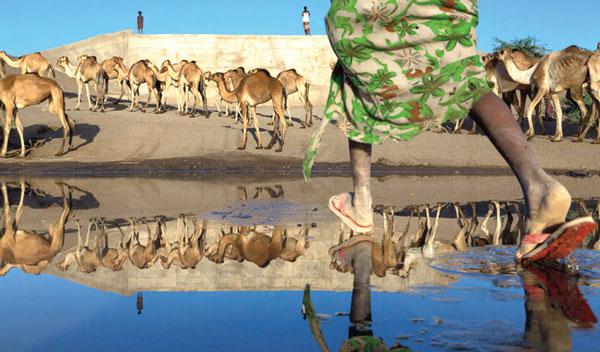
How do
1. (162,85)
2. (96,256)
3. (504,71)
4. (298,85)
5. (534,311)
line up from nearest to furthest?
1. (534,311)
2. (96,256)
3. (504,71)
4. (298,85)
5. (162,85)

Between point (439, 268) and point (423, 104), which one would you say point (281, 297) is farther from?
point (423, 104)

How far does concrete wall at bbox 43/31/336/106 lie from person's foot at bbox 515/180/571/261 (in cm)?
4421

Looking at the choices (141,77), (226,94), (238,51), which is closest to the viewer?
(226,94)

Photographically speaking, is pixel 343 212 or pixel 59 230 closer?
pixel 343 212

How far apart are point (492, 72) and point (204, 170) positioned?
8953 mm

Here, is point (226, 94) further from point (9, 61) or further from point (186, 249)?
point (186, 249)

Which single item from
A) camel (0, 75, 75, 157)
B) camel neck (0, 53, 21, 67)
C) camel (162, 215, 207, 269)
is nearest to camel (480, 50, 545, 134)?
camel (0, 75, 75, 157)

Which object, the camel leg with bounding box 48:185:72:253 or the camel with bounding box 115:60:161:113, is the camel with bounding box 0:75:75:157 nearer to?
the camel leg with bounding box 48:185:72:253

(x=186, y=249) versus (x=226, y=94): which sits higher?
(x=226, y=94)

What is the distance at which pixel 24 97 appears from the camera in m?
15.1

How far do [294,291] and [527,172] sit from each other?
1204 millimetres

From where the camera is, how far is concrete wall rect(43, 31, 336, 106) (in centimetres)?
4734

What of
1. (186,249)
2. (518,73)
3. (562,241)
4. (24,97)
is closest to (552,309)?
(562,241)

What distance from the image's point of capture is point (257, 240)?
4.46 meters
